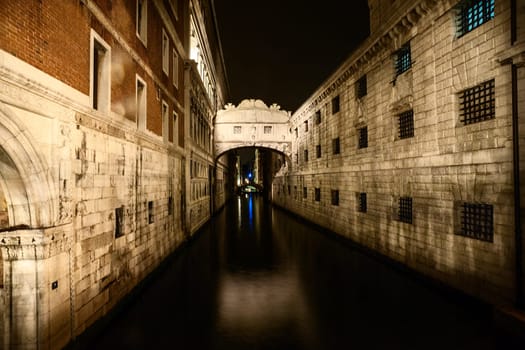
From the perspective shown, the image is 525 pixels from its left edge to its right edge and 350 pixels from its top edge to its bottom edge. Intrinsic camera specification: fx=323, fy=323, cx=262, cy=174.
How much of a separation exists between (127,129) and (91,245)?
372 cm

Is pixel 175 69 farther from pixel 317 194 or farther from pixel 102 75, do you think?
pixel 317 194

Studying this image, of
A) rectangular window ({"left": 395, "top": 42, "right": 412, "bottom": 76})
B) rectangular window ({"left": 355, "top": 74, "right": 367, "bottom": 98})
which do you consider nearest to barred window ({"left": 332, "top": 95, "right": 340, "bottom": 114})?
rectangular window ({"left": 355, "top": 74, "right": 367, "bottom": 98})

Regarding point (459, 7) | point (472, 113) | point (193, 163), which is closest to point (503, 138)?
point (472, 113)

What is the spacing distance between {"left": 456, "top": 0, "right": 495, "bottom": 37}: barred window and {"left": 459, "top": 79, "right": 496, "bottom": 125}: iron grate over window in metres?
1.74

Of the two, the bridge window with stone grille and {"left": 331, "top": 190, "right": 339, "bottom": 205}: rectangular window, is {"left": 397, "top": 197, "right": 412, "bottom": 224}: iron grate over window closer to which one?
{"left": 331, "top": 190, "right": 339, "bottom": 205}: rectangular window

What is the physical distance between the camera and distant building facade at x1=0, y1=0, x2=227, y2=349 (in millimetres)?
5410

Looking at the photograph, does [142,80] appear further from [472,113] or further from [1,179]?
[472,113]

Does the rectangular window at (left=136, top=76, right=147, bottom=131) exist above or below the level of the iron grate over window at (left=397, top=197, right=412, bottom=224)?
above

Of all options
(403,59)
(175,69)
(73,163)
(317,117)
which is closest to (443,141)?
(403,59)

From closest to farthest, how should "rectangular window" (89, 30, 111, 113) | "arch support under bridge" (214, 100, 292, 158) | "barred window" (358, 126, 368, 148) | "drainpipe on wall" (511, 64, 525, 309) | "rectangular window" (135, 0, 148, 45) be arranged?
1. "drainpipe on wall" (511, 64, 525, 309)
2. "rectangular window" (89, 30, 111, 113)
3. "rectangular window" (135, 0, 148, 45)
4. "barred window" (358, 126, 368, 148)
5. "arch support under bridge" (214, 100, 292, 158)

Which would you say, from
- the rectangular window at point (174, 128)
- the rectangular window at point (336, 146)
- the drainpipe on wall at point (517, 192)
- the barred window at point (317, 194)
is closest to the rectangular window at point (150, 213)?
the rectangular window at point (174, 128)

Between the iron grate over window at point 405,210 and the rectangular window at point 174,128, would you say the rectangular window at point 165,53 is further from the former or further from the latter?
the iron grate over window at point 405,210

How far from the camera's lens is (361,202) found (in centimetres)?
1680

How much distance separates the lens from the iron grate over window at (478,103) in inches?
332
